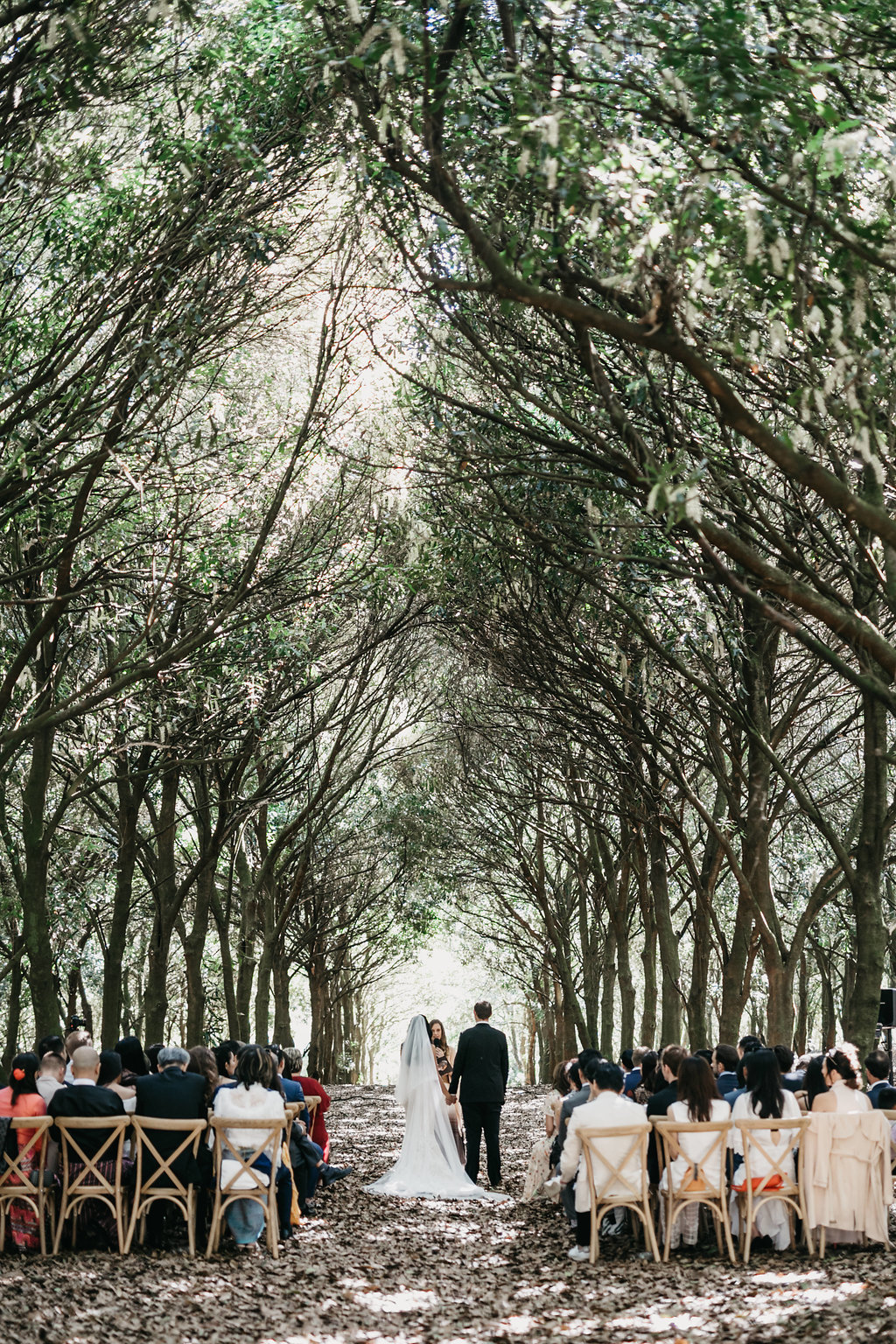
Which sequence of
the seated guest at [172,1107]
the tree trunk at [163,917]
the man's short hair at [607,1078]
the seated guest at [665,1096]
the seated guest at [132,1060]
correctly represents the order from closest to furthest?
the seated guest at [172,1107] → the man's short hair at [607,1078] → the seated guest at [665,1096] → the seated guest at [132,1060] → the tree trunk at [163,917]

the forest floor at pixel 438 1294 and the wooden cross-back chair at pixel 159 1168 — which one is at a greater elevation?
the wooden cross-back chair at pixel 159 1168

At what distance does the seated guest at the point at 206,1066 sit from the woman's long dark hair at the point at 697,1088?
3790mm

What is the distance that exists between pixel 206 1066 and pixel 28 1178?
5.91 feet

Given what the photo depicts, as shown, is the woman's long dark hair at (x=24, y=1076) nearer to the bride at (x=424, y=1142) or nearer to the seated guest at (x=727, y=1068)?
the bride at (x=424, y=1142)

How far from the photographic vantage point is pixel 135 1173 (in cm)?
916

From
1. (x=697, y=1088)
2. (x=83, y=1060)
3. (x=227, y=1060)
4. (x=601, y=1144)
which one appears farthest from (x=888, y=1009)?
(x=83, y=1060)

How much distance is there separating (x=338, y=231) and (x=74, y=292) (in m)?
2.87

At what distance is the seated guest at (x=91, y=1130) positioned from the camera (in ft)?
29.7

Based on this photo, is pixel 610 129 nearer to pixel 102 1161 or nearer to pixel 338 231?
pixel 338 231

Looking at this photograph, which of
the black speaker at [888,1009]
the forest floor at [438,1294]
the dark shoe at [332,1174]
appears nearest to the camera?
the forest floor at [438,1294]

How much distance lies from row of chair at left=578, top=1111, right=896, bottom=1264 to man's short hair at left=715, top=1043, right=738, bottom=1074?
161 cm

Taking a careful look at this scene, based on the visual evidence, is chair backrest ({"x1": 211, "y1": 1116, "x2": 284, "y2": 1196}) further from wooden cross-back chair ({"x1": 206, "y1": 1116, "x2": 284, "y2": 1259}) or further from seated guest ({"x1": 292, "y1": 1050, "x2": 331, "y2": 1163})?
seated guest ({"x1": 292, "y1": 1050, "x2": 331, "y2": 1163})

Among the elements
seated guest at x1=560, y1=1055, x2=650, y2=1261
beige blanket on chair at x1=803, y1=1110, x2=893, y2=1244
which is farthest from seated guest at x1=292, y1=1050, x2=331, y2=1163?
beige blanket on chair at x1=803, y1=1110, x2=893, y2=1244

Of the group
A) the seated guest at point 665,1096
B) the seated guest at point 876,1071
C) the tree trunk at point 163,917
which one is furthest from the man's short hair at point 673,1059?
the tree trunk at point 163,917
